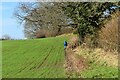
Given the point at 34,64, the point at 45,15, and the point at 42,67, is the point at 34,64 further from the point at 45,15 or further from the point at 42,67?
the point at 45,15

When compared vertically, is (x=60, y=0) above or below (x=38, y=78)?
above

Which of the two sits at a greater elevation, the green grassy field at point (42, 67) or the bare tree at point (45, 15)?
the bare tree at point (45, 15)

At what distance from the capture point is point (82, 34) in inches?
1406

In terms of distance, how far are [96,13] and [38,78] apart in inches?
609

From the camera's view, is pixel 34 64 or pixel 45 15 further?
pixel 45 15

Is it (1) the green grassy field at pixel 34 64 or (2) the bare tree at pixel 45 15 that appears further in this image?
(2) the bare tree at pixel 45 15

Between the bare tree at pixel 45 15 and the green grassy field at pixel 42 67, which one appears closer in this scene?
the green grassy field at pixel 42 67

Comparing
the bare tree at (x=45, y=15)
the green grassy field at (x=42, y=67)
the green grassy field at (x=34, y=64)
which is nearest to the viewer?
the green grassy field at (x=42, y=67)

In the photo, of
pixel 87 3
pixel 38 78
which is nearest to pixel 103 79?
pixel 38 78

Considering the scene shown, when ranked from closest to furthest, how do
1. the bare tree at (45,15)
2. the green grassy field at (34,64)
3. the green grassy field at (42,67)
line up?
the green grassy field at (42,67) < the green grassy field at (34,64) < the bare tree at (45,15)

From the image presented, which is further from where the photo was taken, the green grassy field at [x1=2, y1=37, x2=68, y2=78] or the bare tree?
the bare tree

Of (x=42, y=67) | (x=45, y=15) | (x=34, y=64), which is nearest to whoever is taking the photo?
(x=42, y=67)

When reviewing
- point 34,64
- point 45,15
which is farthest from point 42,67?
point 45,15

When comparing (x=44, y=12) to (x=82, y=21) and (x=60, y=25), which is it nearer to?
(x=60, y=25)
